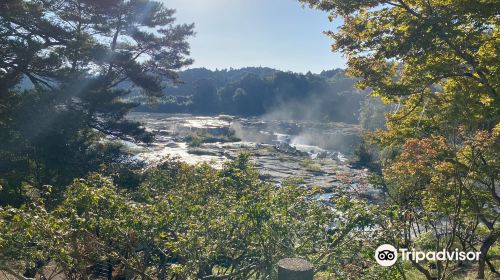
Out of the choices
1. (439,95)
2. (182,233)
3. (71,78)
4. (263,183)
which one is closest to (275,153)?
(71,78)

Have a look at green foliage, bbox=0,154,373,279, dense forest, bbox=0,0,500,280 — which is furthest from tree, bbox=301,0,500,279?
green foliage, bbox=0,154,373,279

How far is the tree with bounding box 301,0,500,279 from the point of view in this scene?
21.2 ft

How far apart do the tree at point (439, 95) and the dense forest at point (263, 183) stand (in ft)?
0.12

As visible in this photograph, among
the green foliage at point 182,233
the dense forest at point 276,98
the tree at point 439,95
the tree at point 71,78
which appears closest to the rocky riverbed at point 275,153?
the tree at point 71,78

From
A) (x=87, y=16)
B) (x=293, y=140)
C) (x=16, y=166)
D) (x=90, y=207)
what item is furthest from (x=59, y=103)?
(x=293, y=140)

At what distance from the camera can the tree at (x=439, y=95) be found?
6.45m

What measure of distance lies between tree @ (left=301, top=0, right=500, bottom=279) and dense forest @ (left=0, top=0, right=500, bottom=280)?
0.04m

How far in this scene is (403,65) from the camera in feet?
29.5

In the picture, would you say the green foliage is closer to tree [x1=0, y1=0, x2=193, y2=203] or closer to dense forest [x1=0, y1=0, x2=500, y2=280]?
dense forest [x1=0, y1=0, x2=500, y2=280]

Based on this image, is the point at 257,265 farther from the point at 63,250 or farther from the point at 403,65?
the point at 403,65

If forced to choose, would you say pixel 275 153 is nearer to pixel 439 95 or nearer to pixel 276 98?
pixel 439 95

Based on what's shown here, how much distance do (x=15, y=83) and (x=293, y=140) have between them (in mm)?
51560

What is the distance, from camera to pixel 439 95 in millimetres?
8906

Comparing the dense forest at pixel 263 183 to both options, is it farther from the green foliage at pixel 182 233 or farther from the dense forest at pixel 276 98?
the dense forest at pixel 276 98
